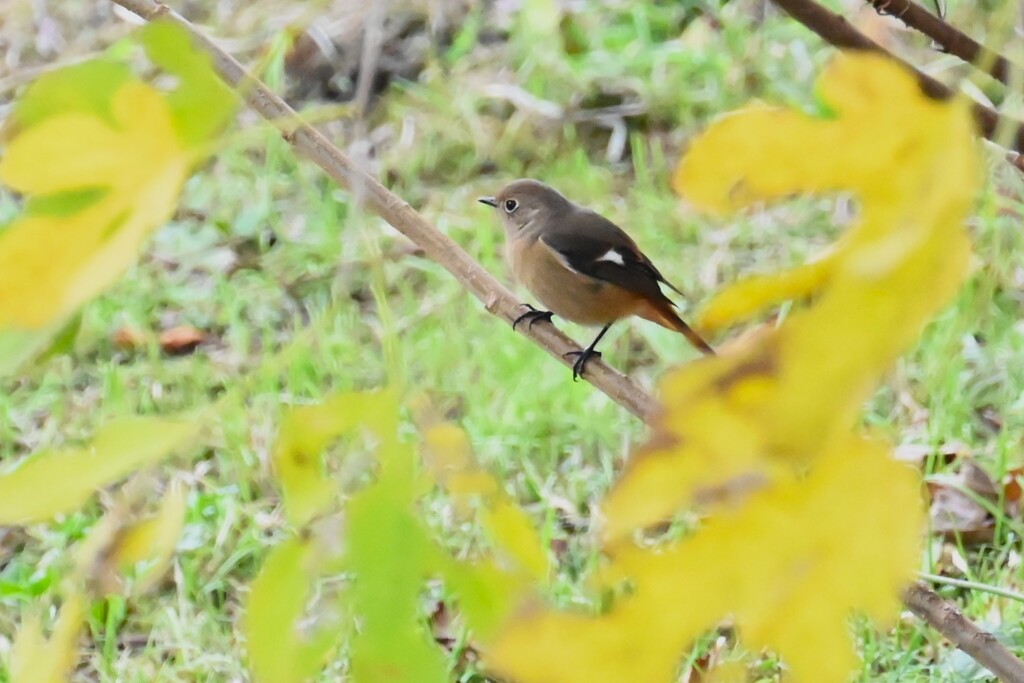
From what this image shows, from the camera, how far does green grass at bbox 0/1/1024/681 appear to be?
7.50ft

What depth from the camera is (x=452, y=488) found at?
57 centimetres

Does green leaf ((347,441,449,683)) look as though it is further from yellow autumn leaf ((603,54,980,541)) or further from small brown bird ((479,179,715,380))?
small brown bird ((479,179,715,380))

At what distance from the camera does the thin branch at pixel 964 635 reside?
2.35 feet

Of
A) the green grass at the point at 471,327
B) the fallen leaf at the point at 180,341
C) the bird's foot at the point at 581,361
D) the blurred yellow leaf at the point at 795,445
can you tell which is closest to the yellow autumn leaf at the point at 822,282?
the blurred yellow leaf at the point at 795,445

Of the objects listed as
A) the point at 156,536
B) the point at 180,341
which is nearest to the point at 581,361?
the point at 156,536

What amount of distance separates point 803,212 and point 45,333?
3.09 m

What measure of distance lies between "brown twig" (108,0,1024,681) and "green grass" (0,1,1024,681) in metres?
0.73

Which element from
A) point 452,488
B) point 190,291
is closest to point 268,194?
point 190,291

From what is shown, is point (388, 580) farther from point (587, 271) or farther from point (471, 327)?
point (471, 327)

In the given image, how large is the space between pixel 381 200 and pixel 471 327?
2201mm

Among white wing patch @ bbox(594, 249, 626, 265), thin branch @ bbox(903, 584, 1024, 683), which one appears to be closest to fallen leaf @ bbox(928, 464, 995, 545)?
white wing patch @ bbox(594, 249, 626, 265)

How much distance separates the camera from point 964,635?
0.73m

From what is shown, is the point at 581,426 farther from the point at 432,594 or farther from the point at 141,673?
the point at 141,673

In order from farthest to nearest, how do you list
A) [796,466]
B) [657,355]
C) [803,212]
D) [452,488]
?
[803,212] → [657,355] → [452,488] → [796,466]
